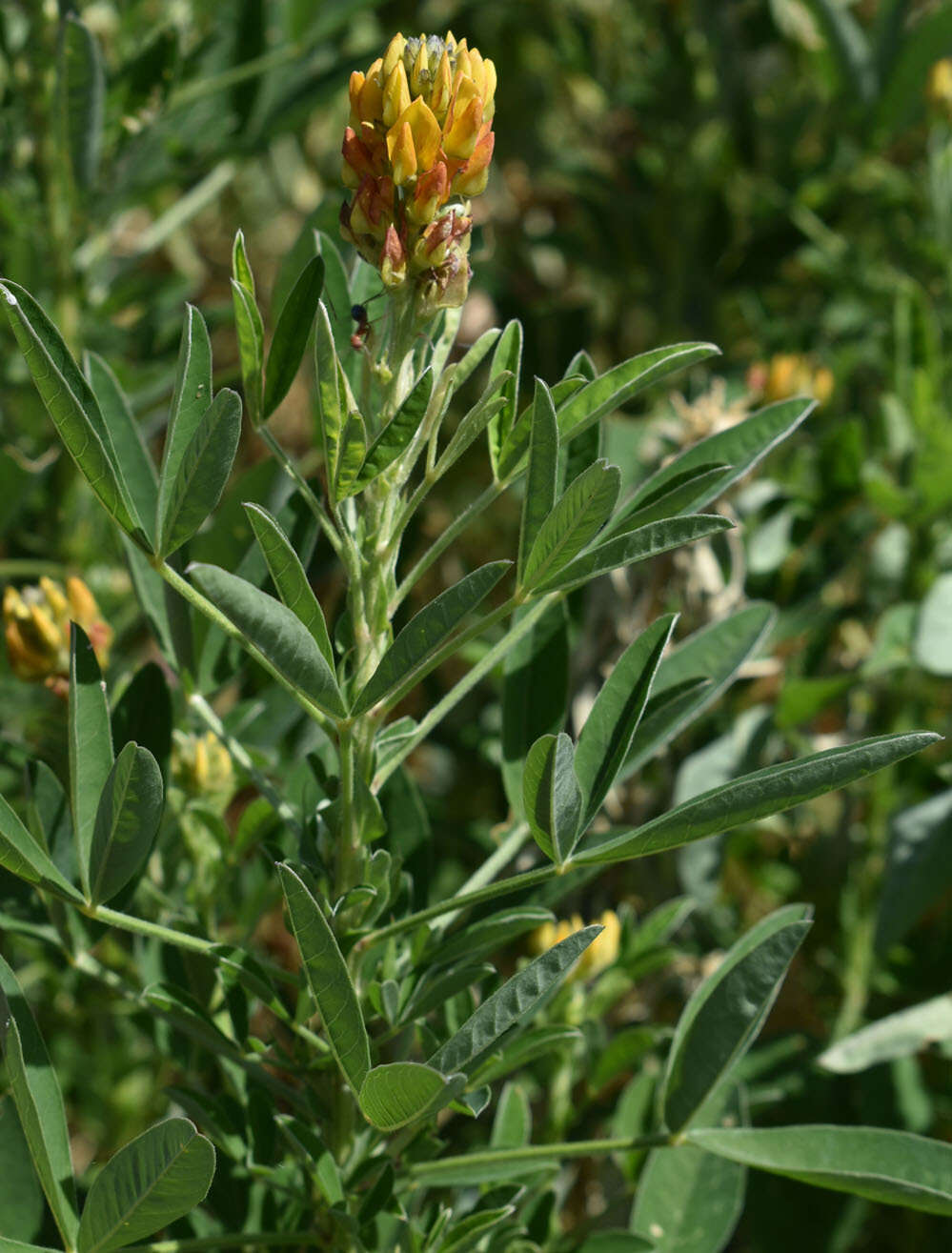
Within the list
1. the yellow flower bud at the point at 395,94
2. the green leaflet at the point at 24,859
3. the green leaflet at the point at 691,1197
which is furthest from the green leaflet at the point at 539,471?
the green leaflet at the point at 691,1197

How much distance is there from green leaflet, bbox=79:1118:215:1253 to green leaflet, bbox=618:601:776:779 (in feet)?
0.88

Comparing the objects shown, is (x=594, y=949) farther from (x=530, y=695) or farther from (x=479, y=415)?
(x=479, y=415)

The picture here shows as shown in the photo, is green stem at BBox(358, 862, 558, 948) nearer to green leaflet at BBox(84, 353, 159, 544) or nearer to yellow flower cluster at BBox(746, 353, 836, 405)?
green leaflet at BBox(84, 353, 159, 544)

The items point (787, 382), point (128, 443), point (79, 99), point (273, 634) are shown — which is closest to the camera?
point (273, 634)

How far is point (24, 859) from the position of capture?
489mm

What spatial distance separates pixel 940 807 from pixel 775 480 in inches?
11.1

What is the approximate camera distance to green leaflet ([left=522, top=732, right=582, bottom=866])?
48 centimetres

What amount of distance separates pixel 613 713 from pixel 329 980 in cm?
16

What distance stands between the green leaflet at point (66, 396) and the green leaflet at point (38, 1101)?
180mm

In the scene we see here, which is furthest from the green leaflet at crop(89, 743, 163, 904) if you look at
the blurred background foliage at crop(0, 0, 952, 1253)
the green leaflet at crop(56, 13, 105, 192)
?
the green leaflet at crop(56, 13, 105, 192)

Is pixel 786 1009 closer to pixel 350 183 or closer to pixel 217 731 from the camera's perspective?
pixel 217 731

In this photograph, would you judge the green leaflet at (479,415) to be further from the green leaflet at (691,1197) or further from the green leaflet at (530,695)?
the green leaflet at (691,1197)

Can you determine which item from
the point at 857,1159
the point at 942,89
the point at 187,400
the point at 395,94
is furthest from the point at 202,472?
the point at 942,89

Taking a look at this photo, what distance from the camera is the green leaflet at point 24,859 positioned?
1.58 ft
